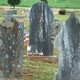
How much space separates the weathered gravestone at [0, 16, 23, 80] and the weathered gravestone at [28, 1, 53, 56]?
12.4 feet

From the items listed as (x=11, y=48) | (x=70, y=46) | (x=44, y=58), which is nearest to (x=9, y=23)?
(x=11, y=48)

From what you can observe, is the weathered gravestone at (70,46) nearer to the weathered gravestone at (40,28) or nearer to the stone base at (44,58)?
the weathered gravestone at (40,28)

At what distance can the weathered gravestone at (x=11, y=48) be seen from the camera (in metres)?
6.62

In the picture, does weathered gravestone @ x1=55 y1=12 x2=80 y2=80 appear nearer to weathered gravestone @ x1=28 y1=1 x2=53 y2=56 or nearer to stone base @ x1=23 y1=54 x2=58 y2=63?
weathered gravestone @ x1=28 y1=1 x2=53 y2=56

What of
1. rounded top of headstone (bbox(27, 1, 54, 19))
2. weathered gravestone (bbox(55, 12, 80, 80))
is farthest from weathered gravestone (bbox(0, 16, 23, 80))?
rounded top of headstone (bbox(27, 1, 54, 19))

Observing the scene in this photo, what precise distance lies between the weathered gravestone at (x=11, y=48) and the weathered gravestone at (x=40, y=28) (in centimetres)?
378

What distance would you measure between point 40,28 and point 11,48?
3.93 meters

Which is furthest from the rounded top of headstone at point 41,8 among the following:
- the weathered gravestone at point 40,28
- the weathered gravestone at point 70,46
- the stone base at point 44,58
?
the weathered gravestone at point 70,46

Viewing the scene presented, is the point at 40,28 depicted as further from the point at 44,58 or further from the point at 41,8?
the point at 44,58

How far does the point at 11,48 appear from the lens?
6656 millimetres

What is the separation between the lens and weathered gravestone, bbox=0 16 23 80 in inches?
261

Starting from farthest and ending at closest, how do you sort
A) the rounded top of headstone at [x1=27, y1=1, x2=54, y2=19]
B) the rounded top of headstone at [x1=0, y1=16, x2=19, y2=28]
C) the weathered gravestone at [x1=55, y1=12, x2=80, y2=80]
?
the rounded top of headstone at [x1=27, y1=1, x2=54, y2=19] → the weathered gravestone at [x1=55, y1=12, x2=80, y2=80] → the rounded top of headstone at [x1=0, y1=16, x2=19, y2=28]

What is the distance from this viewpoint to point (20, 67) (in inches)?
264

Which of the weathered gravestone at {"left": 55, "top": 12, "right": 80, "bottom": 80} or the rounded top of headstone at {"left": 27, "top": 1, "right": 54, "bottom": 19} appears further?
the rounded top of headstone at {"left": 27, "top": 1, "right": 54, "bottom": 19}
